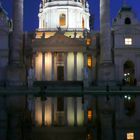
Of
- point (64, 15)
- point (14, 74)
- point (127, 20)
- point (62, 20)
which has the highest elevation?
point (64, 15)

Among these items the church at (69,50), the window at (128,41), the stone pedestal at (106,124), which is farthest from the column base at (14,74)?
the stone pedestal at (106,124)

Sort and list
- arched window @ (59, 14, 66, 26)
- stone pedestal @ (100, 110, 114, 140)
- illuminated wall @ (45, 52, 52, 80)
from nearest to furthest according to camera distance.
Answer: stone pedestal @ (100, 110, 114, 140), illuminated wall @ (45, 52, 52, 80), arched window @ (59, 14, 66, 26)

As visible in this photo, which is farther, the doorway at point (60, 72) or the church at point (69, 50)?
the doorway at point (60, 72)

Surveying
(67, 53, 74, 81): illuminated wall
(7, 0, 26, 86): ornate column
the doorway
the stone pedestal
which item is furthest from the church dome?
the stone pedestal

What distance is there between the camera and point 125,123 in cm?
2411

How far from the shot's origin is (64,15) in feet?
278

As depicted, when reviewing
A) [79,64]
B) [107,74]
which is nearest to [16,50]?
[79,64]

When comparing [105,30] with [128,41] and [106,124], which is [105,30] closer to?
[128,41]

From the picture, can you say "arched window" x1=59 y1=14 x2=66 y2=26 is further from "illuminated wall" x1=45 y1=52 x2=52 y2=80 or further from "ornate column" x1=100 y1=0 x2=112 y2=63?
"ornate column" x1=100 y1=0 x2=112 y2=63

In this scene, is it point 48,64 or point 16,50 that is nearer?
point 16,50

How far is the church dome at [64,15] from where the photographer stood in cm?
8406

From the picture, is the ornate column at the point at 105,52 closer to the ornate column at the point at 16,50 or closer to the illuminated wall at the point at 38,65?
the illuminated wall at the point at 38,65

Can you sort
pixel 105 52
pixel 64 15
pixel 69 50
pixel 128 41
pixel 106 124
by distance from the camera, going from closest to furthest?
pixel 106 124
pixel 105 52
pixel 69 50
pixel 128 41
pixel 64 15

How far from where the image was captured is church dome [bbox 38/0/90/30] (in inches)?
3310
